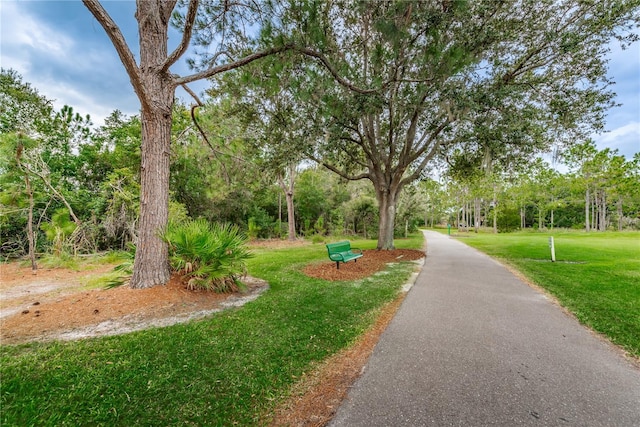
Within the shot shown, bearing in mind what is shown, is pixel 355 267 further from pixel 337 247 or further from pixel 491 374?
pixel 491 374

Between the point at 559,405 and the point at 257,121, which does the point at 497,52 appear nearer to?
the point at 257,121

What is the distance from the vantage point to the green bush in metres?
4.79

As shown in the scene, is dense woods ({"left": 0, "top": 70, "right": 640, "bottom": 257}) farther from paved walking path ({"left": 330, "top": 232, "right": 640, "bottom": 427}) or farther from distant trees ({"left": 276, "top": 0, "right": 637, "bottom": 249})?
paved walking path ({"left": 330, "top": 232, "right": 640, "bottom": 427})

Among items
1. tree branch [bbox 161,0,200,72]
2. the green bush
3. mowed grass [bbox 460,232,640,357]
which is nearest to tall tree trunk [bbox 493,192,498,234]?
mowed grass [bbox 460,232,640,357]

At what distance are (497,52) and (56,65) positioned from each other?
518 inches

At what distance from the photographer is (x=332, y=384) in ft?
8.46


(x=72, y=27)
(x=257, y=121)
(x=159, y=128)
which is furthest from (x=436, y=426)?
(x=257, y=121)

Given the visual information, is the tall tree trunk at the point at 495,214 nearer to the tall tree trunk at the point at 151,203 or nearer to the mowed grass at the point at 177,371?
the mowed grass at the point at 177,371

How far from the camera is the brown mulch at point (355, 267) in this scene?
702cm

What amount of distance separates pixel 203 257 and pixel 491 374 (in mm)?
4745

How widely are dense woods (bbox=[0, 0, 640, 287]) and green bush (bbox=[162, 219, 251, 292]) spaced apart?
0.27 m

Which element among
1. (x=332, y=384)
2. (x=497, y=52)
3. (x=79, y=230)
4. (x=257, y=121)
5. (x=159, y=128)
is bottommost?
(x=332, y=384)

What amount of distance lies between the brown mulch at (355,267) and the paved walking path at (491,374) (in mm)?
2541

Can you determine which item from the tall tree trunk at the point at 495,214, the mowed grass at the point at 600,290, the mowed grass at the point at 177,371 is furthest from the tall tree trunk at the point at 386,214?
the tall tree trunk at the point at 495,214
